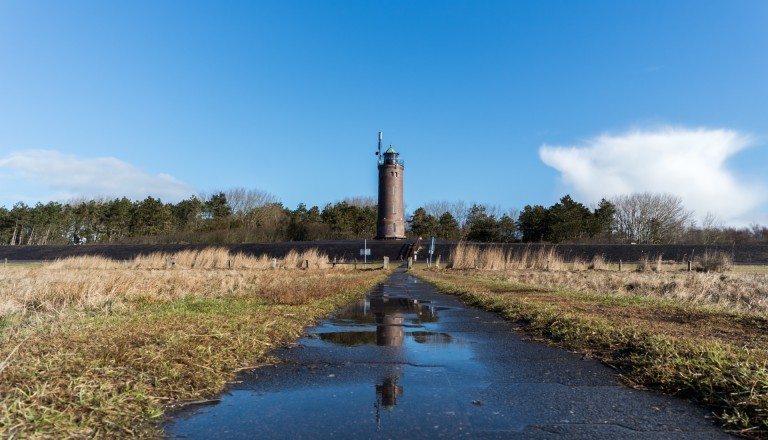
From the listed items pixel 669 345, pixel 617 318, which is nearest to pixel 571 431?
pixel 669 345

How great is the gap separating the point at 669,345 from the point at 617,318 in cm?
293

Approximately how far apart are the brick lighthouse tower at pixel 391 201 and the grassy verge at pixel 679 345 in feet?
164

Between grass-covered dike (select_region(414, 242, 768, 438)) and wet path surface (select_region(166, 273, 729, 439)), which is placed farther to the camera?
grass-covered dike (select_region(414, 242, 768, 438))

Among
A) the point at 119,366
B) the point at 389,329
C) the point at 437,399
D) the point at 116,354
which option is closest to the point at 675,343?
the point at 437,399

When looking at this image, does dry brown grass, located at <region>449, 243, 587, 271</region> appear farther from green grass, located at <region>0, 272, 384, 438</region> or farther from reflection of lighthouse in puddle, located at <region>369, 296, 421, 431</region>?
green grass, located at <region>0, 272, 384, 438</region>

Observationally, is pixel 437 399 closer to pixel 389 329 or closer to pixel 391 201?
pixel 389 329

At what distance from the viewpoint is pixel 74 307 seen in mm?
8094

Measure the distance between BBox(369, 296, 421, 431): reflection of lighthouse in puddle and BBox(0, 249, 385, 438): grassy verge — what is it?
133 cm

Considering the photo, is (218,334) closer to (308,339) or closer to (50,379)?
(308,339)

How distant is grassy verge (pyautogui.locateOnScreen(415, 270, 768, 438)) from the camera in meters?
3.69

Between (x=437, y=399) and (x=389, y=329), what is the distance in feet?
13.1

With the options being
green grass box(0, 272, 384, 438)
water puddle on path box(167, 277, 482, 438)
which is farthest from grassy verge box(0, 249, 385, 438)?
water puddle on path box(167, 277, 482, 438)

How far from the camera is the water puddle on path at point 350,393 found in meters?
3.23

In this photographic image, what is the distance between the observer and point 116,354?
4398 millimetres
